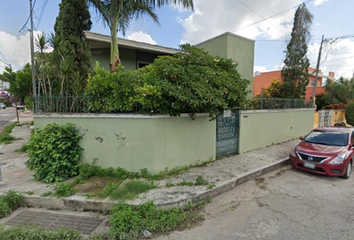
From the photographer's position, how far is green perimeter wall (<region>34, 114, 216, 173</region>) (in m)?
4.45

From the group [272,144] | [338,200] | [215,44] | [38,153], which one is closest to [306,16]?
[215,44]

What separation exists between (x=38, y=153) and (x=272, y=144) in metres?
8.76

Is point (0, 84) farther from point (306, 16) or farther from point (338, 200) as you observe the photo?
point (306, 16)

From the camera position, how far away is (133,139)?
450 centimetres

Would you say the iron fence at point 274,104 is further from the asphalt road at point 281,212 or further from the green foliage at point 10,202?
the green foliage at point 10,202

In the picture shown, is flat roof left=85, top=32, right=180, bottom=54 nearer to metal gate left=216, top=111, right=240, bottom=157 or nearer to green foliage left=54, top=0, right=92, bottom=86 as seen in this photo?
green foliage left=54, top=0, right=92, bottom=86

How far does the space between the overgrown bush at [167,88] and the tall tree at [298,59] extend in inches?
362

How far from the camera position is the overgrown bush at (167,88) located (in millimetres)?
4152

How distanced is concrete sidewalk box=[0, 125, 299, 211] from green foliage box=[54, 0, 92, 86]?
390 centimetres

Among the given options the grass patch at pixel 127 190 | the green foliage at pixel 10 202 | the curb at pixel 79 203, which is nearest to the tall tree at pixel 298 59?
the curb at pixel 79 203

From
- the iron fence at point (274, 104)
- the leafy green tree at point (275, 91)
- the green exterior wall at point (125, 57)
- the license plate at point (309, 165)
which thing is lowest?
the license plate at point (309, 165)

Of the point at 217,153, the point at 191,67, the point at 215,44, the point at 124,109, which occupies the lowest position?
the point at 217,153

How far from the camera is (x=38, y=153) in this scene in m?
4.39

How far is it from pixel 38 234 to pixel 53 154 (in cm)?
209
